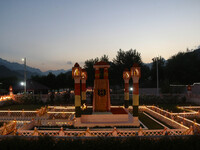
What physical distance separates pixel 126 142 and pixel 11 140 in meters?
4.36

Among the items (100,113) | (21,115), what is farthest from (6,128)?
(21,115)

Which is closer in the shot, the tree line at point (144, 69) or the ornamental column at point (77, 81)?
the ornamental column at point (77, 81)

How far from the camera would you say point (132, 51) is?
1364 inches

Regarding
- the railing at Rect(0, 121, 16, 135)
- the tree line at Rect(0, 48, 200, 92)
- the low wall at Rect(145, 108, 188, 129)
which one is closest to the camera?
the railing at Rect(0, 121, 16, 135)

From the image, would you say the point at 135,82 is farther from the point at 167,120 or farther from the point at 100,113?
the point at 167,120

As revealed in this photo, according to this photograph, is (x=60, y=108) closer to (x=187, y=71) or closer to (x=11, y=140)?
(x=11, y=140)

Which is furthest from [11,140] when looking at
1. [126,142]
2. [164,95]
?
[164,95]

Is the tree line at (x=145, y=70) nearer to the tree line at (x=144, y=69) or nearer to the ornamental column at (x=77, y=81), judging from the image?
the tree line at (x=144, y=69)

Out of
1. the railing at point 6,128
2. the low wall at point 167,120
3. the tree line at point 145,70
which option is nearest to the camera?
the railing at point 6,128

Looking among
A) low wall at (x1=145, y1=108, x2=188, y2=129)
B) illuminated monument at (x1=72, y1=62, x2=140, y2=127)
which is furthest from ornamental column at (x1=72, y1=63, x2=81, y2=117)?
low wall at (x1=145, y1=108, x2=188, y2=129)

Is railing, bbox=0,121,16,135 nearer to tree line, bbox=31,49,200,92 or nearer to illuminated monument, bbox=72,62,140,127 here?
illuminated monument, bbox=72,62,140,127

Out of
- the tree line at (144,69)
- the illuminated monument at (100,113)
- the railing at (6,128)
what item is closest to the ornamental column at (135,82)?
the illuminated monument at (100,113)

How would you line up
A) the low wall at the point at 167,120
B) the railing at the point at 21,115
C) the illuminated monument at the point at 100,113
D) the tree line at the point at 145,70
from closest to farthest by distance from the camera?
1. the low wall at the point at 167,120
2. the illuminated monument at the point at 100,113
3. the railing at the point at 21,115
4. the tree line at the point at 145,70

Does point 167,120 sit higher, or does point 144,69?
point 144,69
